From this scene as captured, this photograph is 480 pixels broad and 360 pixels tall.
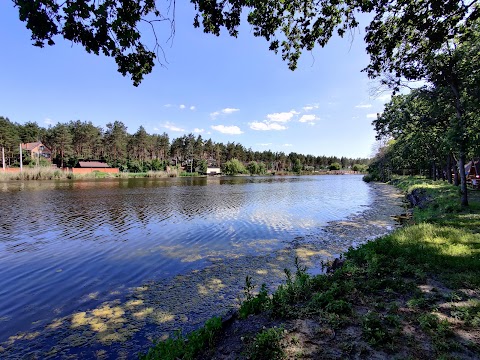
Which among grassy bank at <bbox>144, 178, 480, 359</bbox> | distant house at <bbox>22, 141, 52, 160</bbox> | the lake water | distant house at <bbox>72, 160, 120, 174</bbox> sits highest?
distant house at <bbox>22, 141, 52, 160</bbox>

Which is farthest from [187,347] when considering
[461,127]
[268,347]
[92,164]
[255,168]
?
[255,168]

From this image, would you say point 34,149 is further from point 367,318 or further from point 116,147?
point 367,318

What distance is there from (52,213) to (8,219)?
279 centimetres

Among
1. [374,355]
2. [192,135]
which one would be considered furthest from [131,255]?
[192,135]

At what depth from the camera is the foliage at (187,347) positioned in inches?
165

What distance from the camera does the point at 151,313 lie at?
6750 mm

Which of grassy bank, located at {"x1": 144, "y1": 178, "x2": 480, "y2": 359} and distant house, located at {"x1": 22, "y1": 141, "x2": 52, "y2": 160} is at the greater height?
distant house, located at {"x1": 22, "y1": 141, "x2": 52, "y2": 160}

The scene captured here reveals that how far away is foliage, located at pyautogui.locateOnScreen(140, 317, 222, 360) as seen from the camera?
4195mm

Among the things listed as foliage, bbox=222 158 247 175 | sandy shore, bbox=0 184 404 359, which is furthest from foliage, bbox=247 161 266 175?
sandy shore, bbox=0 184 404 359

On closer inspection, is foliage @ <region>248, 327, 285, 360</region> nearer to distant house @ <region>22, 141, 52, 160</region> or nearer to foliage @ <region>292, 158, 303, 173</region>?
distant house @ <region>22, 141, 52, 160</region>

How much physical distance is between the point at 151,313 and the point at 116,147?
99.6 m

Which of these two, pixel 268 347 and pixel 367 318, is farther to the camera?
pixel 367 318

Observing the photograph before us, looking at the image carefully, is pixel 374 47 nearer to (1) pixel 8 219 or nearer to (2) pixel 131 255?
(2) pixel 131 255

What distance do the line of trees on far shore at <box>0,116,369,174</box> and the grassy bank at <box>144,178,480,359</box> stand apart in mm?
92618
